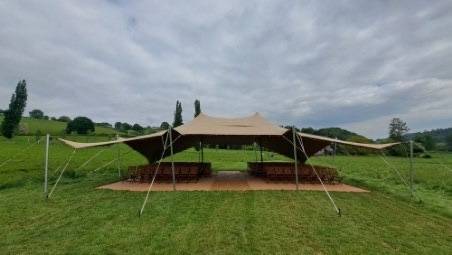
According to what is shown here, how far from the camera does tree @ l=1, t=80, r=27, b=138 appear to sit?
127 ft

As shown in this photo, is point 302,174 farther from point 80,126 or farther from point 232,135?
point 80,126

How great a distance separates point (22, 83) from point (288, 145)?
1669 inches

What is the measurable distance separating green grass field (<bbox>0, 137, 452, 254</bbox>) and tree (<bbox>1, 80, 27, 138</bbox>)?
35220 mm

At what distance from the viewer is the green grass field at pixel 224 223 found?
15.0 feet

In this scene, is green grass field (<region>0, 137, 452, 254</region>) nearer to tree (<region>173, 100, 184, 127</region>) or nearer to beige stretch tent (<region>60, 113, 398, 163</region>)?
beige stretch tent (<region>60, 113, 398, 163</region>)

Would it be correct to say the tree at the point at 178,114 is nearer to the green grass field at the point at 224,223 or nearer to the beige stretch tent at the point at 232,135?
the beige stretch tent at the point at 232,135

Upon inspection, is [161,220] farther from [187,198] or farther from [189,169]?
[189,169]

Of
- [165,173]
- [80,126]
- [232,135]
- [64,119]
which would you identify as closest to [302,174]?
[232,135]

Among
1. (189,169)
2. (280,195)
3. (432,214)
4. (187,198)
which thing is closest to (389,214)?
(432,214)

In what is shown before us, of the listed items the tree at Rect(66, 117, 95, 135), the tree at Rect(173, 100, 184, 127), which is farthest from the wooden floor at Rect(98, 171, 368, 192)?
the tree at Rect(66, 117, 95, 135)

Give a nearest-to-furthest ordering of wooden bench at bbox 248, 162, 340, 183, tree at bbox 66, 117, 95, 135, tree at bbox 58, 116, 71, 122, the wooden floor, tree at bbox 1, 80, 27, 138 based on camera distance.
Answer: the wooden floor → wooden bench at bbox 248, 162, 340, 183 → tree at bbox 1, 80, 27, 138 → tree at bbox 66, 117, 95, 135 → tree at bbox 58, 116, 71, 122

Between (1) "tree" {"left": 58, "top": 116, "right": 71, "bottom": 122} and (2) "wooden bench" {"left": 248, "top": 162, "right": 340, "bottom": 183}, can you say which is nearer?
(2) "wooden bench" {"left": 248, "top": 162, "right": 340, "bottom": 183}

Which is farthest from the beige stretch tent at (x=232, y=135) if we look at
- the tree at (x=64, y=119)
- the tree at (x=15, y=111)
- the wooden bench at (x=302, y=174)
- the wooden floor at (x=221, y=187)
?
the tree at (x=64, y=119)

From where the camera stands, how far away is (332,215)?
21.2 feet
